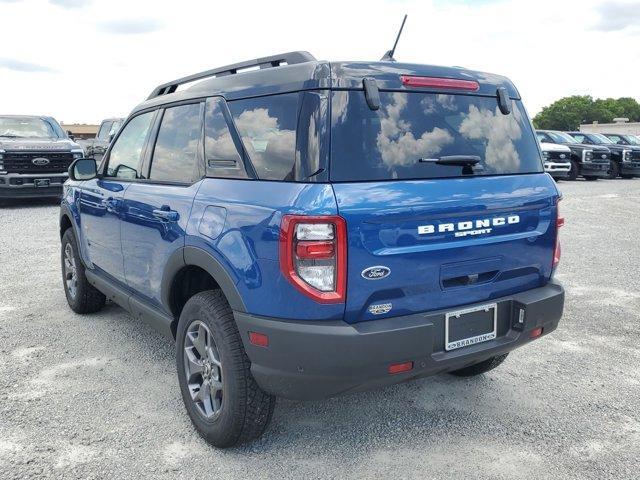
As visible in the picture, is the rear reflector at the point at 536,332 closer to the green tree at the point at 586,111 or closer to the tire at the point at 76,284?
the tire at the point at 76,284

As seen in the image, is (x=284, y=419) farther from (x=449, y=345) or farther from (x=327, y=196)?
(x=327, y=196)

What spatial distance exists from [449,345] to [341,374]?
0.60m

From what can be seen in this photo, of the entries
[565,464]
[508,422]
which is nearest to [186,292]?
[508,422]

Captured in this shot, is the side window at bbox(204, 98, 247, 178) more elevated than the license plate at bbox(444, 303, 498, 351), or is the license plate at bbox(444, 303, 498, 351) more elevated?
the side window at bbox(204, 98, 247, 178)

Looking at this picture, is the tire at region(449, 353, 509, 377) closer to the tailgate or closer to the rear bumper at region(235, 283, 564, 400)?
the tailgate

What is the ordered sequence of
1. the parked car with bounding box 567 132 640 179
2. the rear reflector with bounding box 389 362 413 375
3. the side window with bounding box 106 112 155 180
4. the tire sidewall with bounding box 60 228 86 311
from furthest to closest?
1. the parked car with bounding box 567 132 640 179
2. the tire sidewall with bounding box 60 228 86 311
3. the side window with bounding box 106 112 155 180
4. the rear reflector with bounding box 389 362 413 375

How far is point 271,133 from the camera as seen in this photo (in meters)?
2.79

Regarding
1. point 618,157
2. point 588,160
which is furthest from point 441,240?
point 618,157

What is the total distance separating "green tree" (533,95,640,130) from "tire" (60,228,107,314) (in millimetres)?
128944

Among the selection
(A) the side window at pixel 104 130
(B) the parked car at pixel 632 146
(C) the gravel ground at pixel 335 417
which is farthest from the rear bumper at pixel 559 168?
(C) the gravel ground at pixel 335 417

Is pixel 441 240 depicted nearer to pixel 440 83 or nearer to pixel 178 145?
pixel 440 83

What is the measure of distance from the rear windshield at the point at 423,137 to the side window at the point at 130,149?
1915 mm

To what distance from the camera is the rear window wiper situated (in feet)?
9.31

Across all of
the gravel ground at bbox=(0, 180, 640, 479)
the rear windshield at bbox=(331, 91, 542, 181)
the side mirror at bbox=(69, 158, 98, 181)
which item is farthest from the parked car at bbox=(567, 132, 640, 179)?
the side mirror at bbox=(69, 158, 98, 181)
